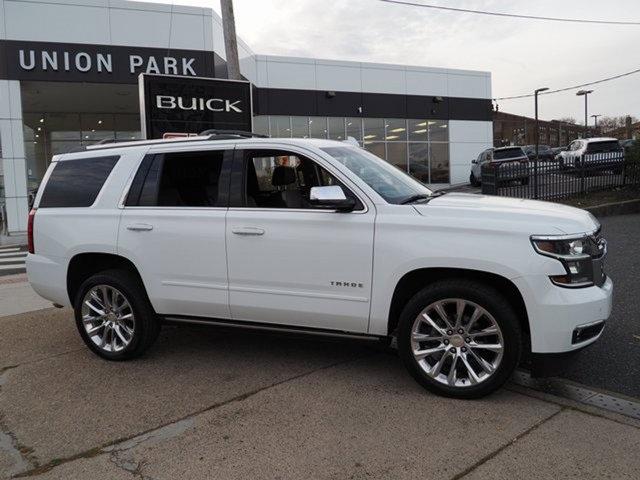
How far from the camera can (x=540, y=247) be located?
3711 mm

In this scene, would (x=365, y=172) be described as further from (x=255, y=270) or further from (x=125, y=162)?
(x=125, y=162)

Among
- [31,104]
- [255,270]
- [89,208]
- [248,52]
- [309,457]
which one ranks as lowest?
[309,457]

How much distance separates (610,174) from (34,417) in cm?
1603


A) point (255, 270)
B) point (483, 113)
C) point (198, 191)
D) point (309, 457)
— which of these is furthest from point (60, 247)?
point (483, 113)

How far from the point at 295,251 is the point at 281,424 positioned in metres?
1.24

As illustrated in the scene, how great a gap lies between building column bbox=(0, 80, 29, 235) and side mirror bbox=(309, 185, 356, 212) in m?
15.7

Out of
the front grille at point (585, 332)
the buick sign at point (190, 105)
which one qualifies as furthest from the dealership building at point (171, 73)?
the front grille at point (585, 332)

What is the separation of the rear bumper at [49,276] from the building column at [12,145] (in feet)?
43.5

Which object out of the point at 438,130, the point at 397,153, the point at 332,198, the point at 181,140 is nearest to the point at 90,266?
the point at 181,140

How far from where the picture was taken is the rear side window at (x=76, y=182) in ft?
17.1

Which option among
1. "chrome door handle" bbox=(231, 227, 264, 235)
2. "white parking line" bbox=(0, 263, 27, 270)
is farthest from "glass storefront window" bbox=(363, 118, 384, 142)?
"chrome door handle" bbox=(231, 227, 264, 235)

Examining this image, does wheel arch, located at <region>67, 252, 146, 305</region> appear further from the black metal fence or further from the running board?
the black metal fence

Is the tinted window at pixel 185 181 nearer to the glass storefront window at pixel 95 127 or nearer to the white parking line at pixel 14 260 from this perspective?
the white parking line at pixel 14 260

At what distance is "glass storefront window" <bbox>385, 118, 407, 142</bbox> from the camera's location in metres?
28.3
